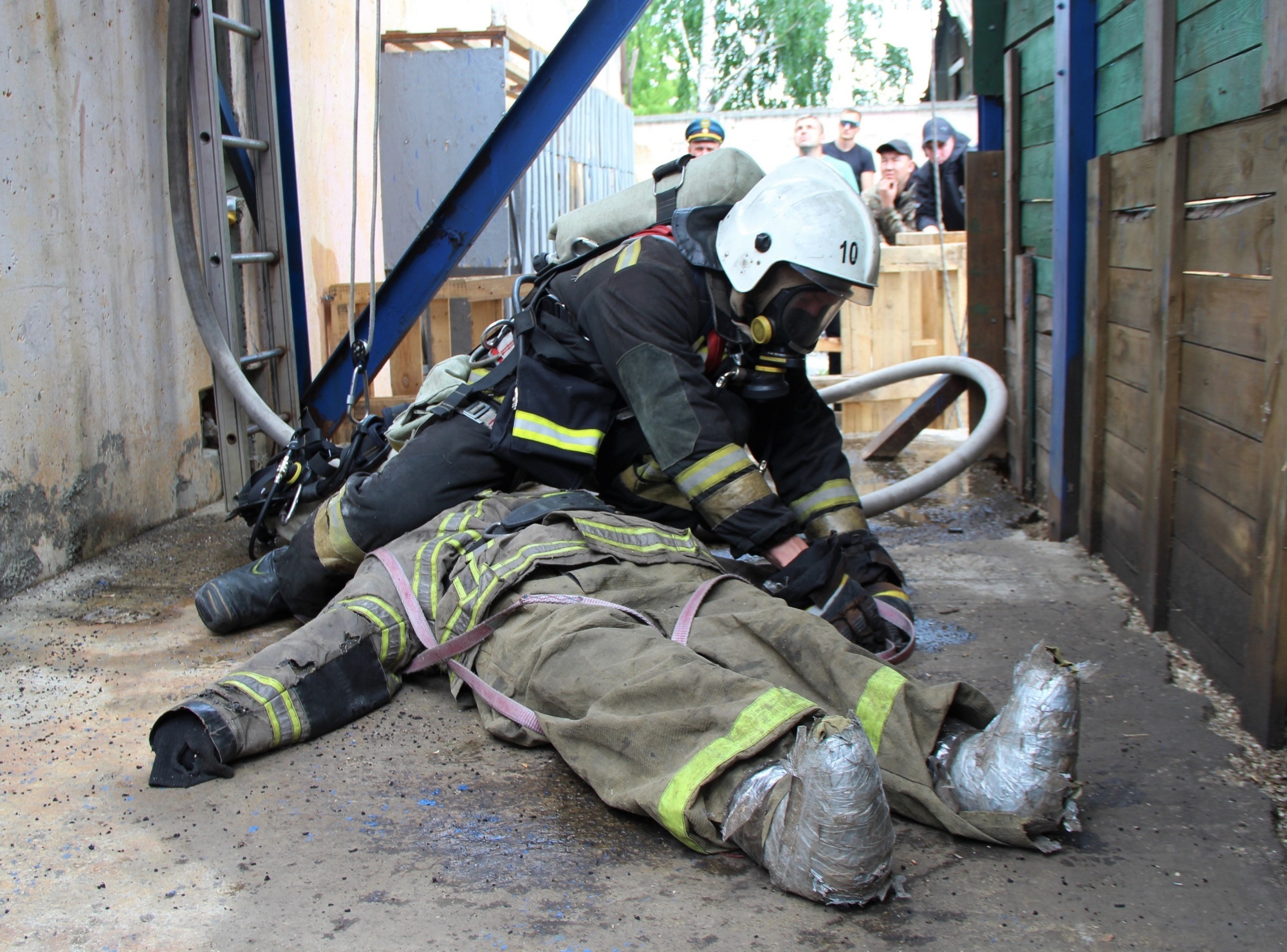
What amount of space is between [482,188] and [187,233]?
1224 mm

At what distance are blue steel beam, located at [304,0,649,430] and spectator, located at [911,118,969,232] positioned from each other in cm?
462

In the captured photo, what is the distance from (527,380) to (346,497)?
26.8 inches

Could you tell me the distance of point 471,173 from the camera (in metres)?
4.77

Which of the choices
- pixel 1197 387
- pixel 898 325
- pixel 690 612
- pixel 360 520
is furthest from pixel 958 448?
pixel 898 325

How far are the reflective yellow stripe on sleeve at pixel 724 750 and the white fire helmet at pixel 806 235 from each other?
1424 mm

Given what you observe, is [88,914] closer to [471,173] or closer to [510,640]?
[510,640]

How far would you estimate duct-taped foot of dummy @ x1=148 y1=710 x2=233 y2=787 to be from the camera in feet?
7.83

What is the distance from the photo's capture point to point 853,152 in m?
10.5

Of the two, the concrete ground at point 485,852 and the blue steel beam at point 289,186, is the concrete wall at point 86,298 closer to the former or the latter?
the blue steel beam at point 289,186

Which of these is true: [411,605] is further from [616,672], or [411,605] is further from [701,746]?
[701,746]

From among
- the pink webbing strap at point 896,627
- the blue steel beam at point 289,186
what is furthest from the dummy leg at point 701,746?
the blue steel beam at point 289,186

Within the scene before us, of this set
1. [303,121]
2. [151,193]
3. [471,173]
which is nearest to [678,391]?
[471,173]

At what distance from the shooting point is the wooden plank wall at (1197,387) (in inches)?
99.3

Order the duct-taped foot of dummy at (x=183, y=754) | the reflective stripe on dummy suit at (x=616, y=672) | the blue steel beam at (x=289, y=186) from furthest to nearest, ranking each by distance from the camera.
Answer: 1. the blue steel beam at (x=289, y=186)
2. the duct-taped foot of dummy at (x=183, y=754)
3. the reflective stripe on dummy suit at (x=616, y=672)
